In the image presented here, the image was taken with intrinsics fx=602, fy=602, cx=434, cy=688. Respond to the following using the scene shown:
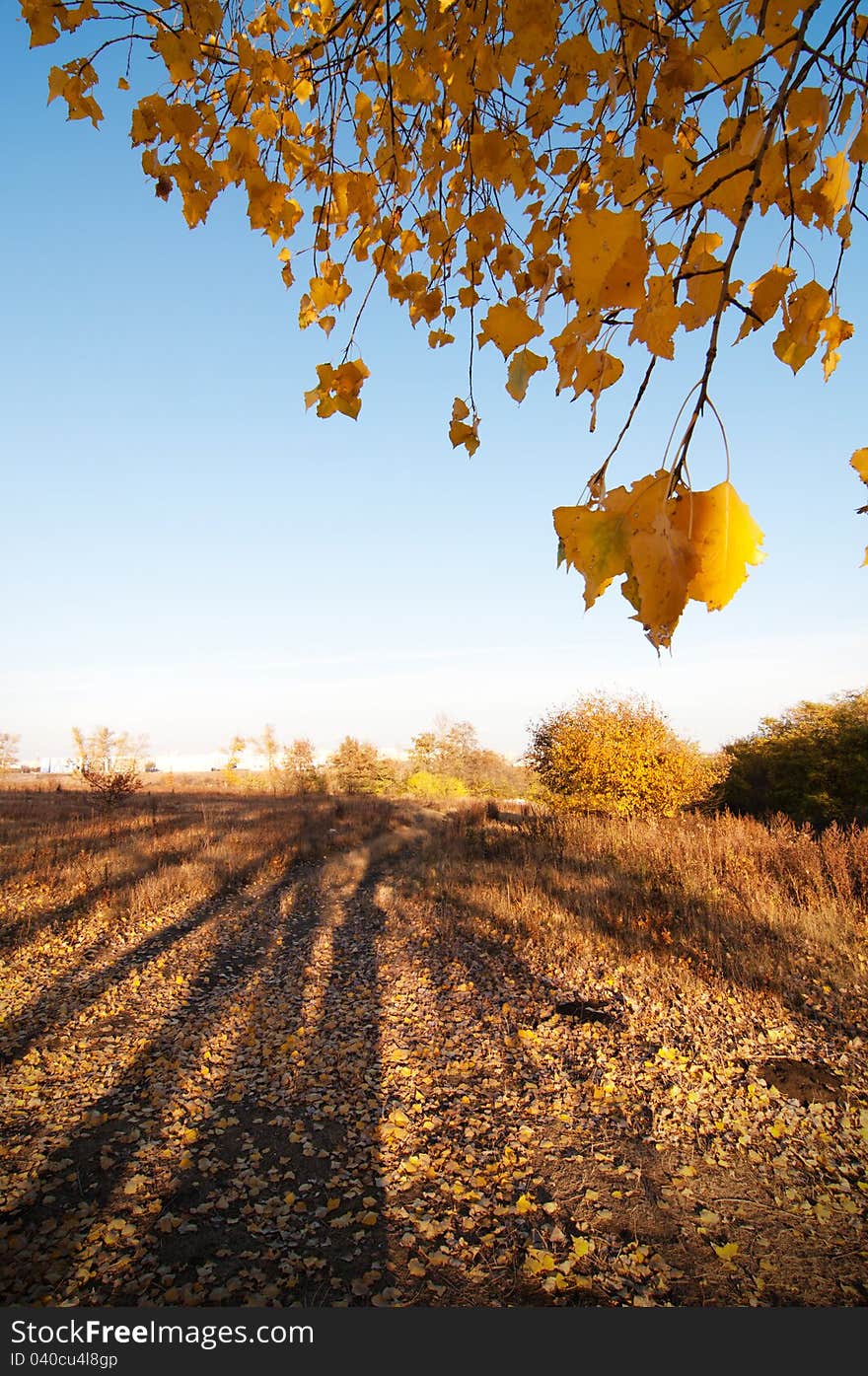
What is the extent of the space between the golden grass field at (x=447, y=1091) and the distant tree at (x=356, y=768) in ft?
64.6

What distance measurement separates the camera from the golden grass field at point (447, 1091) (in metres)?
2.34

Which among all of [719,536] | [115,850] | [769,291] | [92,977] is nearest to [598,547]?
[719,536]

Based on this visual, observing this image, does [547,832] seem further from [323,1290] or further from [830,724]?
[323,1290]

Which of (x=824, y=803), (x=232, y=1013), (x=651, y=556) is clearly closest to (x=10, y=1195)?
(x=232, y=1013)

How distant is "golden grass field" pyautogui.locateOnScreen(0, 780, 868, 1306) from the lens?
2342 mm

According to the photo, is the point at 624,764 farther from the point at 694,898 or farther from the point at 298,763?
the point at 298,763

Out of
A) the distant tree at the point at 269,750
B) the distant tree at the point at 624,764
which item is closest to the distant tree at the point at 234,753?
the distant tree at the point at 269,750

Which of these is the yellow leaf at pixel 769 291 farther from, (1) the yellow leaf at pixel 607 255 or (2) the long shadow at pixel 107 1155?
(2) the long shadow at pixel 107 1155

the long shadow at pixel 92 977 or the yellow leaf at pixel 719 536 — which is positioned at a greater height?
the yellow leaf at pixel 719 536

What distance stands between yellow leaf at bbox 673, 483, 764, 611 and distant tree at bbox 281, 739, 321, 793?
26765mm

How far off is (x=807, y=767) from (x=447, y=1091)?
1075cm

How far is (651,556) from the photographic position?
2.26ft

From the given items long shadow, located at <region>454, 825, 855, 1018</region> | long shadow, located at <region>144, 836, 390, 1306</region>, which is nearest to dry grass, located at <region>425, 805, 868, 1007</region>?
long shadow, located at <region>454, 825, 855, 1018</region>

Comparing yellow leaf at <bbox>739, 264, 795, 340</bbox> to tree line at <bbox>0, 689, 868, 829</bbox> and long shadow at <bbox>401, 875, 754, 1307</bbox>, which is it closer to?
long shadow at <bbox>401, 875, 754, 1307</bbox>
